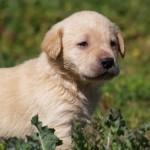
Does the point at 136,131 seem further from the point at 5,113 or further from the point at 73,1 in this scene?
the point at 73,1

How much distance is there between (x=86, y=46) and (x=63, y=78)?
49cm

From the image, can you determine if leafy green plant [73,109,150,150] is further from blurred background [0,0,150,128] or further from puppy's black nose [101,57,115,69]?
blurred background [0,0,150,128]

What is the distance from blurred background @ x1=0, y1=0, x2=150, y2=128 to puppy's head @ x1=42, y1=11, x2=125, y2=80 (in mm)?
3102

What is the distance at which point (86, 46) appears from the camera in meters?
7.58

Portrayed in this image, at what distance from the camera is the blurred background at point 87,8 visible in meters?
11.4

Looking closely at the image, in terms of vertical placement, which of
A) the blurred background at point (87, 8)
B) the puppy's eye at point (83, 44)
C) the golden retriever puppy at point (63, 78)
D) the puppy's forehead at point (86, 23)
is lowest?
the blurred background at point (87, 8)

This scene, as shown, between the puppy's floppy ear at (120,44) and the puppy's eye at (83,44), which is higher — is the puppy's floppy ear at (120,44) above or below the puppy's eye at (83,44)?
below

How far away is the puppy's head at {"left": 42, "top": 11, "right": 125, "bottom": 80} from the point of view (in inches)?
293

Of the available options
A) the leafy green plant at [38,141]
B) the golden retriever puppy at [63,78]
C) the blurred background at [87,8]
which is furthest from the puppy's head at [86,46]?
the blurred background at [87,8]

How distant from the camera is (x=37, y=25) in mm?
14445

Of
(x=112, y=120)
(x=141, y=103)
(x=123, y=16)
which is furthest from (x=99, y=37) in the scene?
(x=123, y=16)

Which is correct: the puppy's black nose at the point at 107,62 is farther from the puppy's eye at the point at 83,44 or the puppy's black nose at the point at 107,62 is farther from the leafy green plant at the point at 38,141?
the leafy green plant at the point at 38,141

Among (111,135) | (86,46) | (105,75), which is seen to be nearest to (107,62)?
(105,75)

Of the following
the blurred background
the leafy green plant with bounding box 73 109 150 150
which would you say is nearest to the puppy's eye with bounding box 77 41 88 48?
the leafy green plant with bounding box 73 109 150 150
